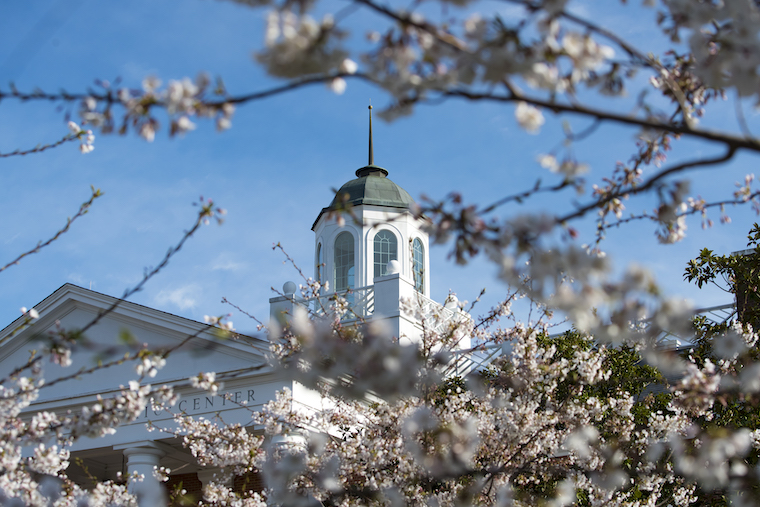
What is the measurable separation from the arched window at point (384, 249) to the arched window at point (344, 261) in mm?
650

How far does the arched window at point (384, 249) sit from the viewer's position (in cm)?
1886

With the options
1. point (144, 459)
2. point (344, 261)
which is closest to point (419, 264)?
point (344, 261)

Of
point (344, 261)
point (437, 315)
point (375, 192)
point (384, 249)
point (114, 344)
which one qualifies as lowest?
point (437, 315)

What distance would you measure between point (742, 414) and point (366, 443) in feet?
20.5

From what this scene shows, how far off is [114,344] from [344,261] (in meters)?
6.53

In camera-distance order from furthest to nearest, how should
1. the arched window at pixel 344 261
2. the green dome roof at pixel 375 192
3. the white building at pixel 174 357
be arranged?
Result: 1. the green dome roof at pixel 375 192
2. the arched window at pixel 344 261
3. the white building at pixel 174 357

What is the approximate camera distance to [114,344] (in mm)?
14312

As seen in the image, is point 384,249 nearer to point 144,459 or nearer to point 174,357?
point 174,357

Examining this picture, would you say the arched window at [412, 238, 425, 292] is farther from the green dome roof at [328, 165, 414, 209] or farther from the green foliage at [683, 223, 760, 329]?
the green foliage at [683, 223, 760, 329]

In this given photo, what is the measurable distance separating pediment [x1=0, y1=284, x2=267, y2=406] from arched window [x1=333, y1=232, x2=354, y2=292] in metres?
5.65

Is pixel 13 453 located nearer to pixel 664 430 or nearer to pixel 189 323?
pixel 189 323

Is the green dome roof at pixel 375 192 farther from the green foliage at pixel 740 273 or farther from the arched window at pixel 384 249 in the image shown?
the green foliage at pixel 740 273

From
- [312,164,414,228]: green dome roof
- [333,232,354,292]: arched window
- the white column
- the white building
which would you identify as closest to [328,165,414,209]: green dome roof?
[312,164,414,228]: green dome roof

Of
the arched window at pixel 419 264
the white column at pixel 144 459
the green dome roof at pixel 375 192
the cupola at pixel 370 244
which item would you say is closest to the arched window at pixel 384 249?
the cupola at pixel 370 244
